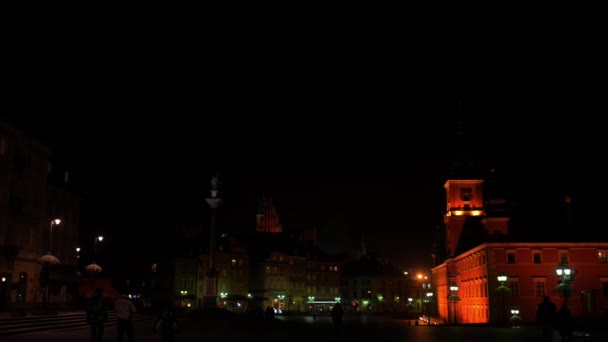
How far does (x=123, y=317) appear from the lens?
21.1 meters

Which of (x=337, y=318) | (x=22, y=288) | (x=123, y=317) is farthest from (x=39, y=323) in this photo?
(x=22, y=288)

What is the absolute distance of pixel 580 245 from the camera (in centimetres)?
6888

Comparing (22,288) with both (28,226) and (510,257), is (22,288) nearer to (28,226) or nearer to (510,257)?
(28,226)

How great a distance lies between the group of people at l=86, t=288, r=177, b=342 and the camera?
20344 mm

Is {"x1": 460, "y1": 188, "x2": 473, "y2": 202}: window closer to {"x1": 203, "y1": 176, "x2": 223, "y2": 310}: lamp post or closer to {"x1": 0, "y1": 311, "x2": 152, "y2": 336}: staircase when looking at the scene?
{"x1": 203, "y1": 176, "x2": 223, "y2": 310}: lamp post

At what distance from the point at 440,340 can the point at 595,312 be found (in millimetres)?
45322

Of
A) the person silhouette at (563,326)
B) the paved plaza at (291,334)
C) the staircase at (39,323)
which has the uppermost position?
the person silhouette at (563,326)

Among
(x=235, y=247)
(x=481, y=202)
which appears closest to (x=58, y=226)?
(x=235, y=247)

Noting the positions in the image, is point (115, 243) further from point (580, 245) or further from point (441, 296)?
point (580, 245)

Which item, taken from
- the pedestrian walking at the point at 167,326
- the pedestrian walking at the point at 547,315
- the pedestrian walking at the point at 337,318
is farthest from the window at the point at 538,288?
the pedestrian walking at the point at 167,326

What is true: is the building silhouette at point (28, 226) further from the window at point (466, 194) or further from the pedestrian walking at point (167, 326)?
the window at point (466, 194)

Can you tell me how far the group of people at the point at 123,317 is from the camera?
66.7 ft

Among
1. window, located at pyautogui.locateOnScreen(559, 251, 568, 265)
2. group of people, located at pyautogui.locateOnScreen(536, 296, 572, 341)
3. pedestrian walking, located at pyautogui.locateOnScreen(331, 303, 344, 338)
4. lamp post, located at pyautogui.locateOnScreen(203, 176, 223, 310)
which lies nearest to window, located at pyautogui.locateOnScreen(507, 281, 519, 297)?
window, located at pyautogui.locateOnScreen(559, 251, 568, 265)

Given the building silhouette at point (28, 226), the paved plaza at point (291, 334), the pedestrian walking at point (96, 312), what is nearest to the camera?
the pedestrian walking at point (96, 312)
